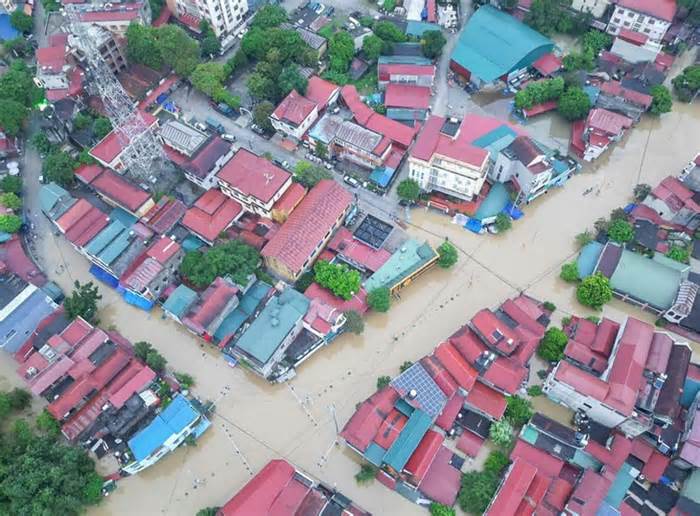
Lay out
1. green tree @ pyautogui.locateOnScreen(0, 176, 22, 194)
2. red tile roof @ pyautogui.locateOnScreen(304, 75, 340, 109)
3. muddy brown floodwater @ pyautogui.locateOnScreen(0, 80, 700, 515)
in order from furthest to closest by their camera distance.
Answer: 1. red tile roof @ pyautogui.locateOnScreen(304, 75, 340, 109)
2. green tree @ pyautogui.locateOnScreen(0, 176, 22, 194)
3. muddy brown floodwater @ pyautogui.locateOnScreen(0, 80, 700, 515)

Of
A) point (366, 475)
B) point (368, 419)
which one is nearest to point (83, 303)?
point (368, 419)

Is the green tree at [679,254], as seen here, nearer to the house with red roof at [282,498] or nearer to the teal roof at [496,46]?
the teal roof at [496,46]

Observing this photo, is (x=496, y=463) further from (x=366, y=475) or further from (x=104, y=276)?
(x=104, y=276)

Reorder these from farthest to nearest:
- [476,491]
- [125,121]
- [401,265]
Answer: [125,121], [401,265], [476,491]

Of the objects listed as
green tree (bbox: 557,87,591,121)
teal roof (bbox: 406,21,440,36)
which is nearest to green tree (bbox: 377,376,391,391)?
green tree (bbox: 557,87,591,121)

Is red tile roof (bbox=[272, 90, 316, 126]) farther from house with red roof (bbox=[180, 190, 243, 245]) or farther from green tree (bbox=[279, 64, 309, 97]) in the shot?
→ house with red roof (bbox=[180, 190, 243, 245])

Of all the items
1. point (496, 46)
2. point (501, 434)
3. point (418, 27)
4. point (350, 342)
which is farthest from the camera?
point (418, 27)

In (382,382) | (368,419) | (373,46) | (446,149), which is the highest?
(373,46)
